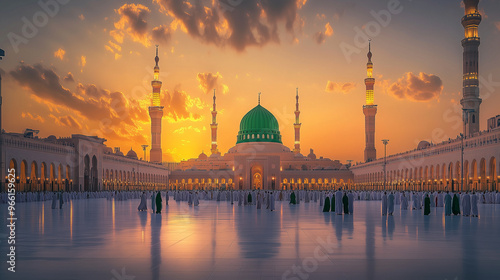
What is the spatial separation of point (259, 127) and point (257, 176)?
13161 millimetres

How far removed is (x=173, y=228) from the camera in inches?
468

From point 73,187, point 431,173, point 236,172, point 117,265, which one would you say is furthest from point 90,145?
point 117,265

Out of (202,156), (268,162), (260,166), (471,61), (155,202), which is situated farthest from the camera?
(202,156)

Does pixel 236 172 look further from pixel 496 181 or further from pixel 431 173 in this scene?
pixel 496 181

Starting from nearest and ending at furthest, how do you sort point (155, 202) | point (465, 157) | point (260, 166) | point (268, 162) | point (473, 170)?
point (155, 202) → point (473, 170) → point (465, 157) → point (268, 162) → point (260, 166)

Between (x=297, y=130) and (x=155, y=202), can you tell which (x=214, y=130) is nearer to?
(x=297, y=130)

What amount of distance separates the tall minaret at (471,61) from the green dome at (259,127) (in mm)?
35969

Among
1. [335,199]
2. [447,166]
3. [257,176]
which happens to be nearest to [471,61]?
[447,166]

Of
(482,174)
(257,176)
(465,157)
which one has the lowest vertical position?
(257,176)

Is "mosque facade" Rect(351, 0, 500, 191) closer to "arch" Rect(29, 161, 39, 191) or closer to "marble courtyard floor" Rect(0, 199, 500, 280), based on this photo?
"marble courtyard floor" Rect(0, 199, 500, 280)

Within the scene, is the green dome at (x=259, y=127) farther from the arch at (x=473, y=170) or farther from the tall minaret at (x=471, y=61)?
the arch at (x=473, y=170)

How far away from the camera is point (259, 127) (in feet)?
259

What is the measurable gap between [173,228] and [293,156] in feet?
221

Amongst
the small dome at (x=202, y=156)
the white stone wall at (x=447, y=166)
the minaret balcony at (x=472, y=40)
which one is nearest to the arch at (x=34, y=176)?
the white stone wall at (x=447, y=166)
